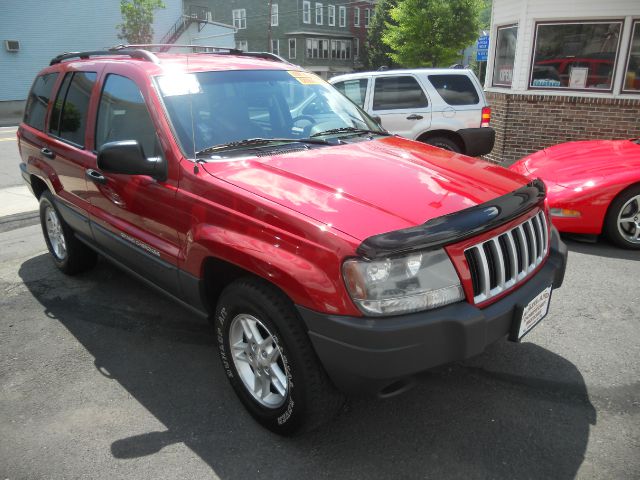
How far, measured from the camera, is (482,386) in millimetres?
3014

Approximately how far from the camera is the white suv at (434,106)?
810 cm

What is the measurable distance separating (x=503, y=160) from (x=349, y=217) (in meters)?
8.93

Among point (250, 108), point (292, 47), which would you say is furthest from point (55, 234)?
point (292, 47)

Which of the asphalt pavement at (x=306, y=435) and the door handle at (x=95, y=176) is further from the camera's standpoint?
the door handle at (x=95, y=176)

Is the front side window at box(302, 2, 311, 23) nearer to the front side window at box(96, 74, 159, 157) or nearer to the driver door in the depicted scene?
the front side window at box(96, 74, 159, 157)

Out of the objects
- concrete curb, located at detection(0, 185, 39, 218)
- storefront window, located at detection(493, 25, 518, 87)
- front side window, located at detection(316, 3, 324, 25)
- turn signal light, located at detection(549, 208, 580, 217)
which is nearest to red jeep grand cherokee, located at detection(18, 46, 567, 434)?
turn signal light, located at detection(549, 208, 580, 217)

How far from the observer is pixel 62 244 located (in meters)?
4.74

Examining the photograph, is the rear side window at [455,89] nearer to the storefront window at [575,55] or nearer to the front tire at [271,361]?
the storefront window at [575,55]

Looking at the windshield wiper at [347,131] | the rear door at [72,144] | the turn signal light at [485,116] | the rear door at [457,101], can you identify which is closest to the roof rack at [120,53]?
the rear door at [72,144]

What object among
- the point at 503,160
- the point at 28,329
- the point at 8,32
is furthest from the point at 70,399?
the point at 8,32

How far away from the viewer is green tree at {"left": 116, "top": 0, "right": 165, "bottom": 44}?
3081cm

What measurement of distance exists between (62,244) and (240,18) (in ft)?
150

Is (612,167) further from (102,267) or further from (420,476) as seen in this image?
(102,267)

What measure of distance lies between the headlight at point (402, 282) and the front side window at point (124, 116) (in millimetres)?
1592
